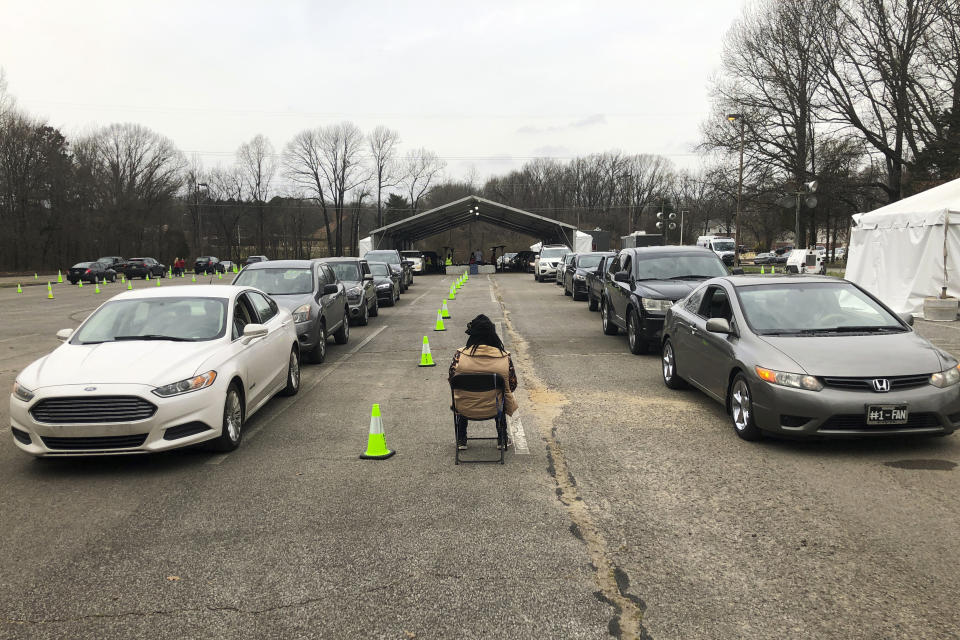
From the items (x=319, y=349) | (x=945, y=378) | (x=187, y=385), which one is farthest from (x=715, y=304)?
(x=319, y=349)

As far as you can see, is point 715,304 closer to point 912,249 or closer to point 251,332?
point 251,332

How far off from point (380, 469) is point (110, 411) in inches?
84.9

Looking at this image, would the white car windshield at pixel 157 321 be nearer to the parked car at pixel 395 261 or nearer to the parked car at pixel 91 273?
the parked car at pixel 395 261

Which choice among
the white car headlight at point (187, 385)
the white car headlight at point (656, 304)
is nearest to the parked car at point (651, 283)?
the white car headlight at point (656, 304)

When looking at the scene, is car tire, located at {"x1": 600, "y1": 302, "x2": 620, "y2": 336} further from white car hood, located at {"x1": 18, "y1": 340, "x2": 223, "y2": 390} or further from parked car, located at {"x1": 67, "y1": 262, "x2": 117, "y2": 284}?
parked car, located at {"x1": 67, "y1": 262, "x2": 117, "y2": 284}

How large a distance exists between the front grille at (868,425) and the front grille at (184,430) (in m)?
5.13

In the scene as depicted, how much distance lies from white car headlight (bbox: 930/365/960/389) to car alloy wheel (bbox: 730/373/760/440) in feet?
4.78

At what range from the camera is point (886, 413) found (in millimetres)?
5934

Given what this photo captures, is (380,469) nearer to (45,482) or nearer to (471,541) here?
(471,541)

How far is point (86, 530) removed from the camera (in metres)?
4.72

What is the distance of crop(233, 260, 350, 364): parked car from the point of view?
11.6 m

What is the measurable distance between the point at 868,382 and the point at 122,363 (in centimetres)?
623

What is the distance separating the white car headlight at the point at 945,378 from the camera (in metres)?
6.11

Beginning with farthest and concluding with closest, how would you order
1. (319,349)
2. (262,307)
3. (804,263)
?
1. (804,263)
2. (319,349)
3. (262,307)
